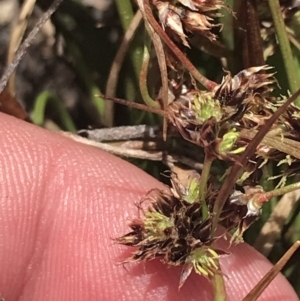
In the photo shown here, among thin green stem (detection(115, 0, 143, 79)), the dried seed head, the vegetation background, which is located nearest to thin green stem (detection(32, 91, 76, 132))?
the vegetation background

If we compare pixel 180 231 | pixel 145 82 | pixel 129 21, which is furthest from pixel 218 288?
pixel 129 21

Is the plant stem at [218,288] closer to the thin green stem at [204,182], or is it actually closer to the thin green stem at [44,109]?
the thin green stem at [204,182]

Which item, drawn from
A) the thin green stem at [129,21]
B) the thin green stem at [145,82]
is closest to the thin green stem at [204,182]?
the thin green stem at [145,82]

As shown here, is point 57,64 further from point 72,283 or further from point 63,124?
point 72,283

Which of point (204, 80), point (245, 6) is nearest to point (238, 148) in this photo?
point (204, 80)

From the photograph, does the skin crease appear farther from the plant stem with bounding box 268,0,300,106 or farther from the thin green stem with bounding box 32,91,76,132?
the plant stem with bounding box 268,0,300,106

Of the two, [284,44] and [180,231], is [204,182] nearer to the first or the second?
[180,231]
